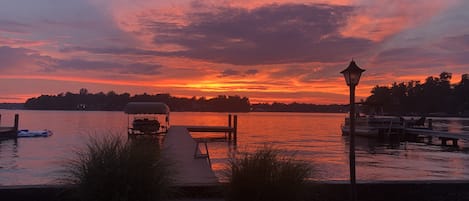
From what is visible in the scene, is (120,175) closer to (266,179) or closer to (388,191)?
(266,179)

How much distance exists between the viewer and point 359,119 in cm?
6144

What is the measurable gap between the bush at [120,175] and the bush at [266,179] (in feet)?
3.71

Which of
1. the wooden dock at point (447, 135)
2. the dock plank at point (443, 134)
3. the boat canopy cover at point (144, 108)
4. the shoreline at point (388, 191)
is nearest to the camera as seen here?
the shoreline at point (388, 191)

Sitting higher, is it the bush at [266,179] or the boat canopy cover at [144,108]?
the boat canopy cover at [144,108]

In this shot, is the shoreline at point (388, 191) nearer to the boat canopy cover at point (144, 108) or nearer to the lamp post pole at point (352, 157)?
the lamp post pole at point (352, 157)

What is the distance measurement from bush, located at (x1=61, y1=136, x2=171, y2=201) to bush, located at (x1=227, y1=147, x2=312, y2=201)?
1.13 metres

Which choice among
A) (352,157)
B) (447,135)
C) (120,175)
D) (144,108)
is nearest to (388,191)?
(352,157)

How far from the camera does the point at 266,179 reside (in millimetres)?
8117

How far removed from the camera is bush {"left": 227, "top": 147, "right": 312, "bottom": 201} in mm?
8031

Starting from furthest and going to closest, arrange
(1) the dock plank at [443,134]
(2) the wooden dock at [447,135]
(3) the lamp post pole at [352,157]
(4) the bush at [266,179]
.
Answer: (2) the wooden dock at [447,135] < (1) the dock plank at [443,134] < (3) the lamp post pole at [352,157] < (4) the bush at [266,179]

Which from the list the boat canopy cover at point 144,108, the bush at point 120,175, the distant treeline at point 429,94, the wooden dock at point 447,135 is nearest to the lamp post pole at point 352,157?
the bush at point 120,175

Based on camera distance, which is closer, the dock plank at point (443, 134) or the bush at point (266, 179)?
the bush at point (266, 179)

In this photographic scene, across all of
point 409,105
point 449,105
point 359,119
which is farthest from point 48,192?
point 449,105

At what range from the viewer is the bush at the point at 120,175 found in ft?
24.6
